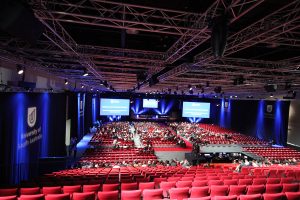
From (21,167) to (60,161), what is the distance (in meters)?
3.71

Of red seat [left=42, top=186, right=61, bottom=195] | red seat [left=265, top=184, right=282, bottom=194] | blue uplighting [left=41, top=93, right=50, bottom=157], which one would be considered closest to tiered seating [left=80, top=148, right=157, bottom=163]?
blue uplighting [left=41, top=93, right=50, bottom=157]

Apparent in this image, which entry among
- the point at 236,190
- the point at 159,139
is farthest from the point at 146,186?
the point at 159,139

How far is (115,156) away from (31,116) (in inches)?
358

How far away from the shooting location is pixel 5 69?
1045 centimetres

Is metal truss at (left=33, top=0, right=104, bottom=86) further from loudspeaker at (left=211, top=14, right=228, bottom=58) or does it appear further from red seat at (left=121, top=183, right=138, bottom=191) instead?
red seat at (left=121, top=183, right=138, bottom=191)

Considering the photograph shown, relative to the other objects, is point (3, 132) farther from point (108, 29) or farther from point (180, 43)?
point (180, 43)

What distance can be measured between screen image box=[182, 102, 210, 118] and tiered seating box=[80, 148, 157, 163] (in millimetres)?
22536

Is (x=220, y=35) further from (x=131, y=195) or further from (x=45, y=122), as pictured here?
(x=45, y=122)

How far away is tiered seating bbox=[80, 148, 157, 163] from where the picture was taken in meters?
19.1

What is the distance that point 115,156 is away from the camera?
808 inches

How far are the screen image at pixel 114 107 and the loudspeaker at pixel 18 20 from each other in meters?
36.0

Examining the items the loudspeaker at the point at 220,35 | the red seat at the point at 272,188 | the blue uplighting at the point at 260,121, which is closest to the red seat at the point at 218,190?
the red seat at the point at 272,188

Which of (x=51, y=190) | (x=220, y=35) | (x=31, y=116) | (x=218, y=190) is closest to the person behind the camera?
(x=220, y=35)

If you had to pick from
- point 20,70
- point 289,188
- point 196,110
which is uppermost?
point 20,70
